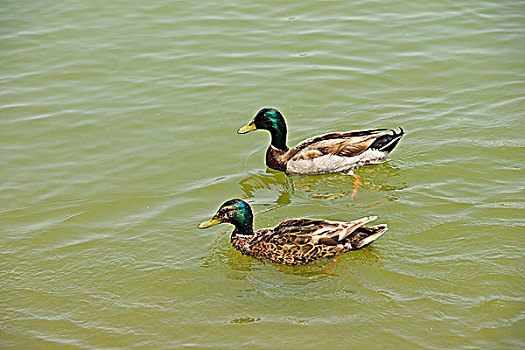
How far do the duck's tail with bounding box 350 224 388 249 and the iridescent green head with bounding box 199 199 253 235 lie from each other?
1.23m

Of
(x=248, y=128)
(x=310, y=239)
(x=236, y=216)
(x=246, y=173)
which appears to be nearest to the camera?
(x=310, y=239)

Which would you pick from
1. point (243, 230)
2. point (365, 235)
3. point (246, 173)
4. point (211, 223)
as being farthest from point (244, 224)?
point (246, 173)

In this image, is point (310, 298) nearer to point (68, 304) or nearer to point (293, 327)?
point (293, 327)

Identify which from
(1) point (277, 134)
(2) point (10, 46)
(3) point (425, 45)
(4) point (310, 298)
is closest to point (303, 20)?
(3) point (425, 45)

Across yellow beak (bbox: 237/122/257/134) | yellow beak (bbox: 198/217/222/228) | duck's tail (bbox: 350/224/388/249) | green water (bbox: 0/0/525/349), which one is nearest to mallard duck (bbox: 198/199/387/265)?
duck's tail (bbox: 350/224/388/249)

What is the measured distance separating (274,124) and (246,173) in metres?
0.86

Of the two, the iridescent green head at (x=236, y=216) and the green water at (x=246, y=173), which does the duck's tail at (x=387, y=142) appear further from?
the iridescent green head at (x=236, y=216)

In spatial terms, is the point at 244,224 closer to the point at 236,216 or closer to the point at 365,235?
the point at 236,216

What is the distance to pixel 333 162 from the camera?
9648 millimetres

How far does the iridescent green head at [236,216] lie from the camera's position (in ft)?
25.7

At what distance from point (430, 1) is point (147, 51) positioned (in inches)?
242

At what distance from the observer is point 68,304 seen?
23.8 feet

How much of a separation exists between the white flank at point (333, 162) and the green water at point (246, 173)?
0.16 metres

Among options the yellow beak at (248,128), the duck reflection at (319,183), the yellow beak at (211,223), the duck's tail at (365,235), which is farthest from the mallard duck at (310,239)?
the yellow beak at (248,128)
